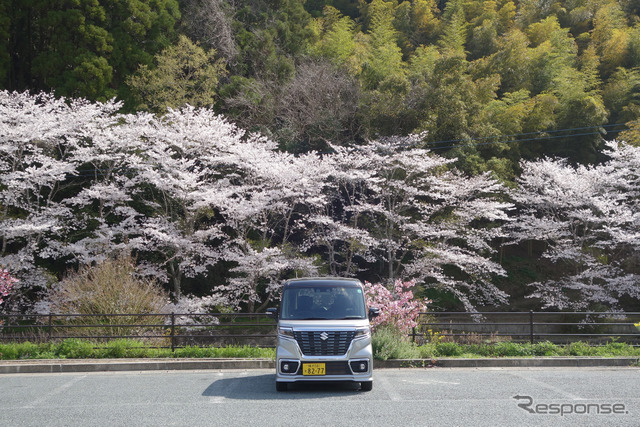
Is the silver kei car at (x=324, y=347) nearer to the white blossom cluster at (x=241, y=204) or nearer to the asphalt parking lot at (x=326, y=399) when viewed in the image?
the asphalt parking lot at (x=326, y=399)

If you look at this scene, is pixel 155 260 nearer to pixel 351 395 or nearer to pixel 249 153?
pixel 249 153

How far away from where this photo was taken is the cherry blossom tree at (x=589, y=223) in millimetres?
23516

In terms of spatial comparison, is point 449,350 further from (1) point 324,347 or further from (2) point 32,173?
(2) point 32,173

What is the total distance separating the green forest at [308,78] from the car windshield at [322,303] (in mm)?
16354

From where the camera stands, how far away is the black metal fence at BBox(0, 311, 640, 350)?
12680 millimetres

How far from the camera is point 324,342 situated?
8.44m

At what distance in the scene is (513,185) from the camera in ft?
88.9

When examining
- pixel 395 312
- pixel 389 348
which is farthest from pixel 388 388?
pixel 395 312

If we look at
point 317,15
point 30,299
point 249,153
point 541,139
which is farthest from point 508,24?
point 30,299

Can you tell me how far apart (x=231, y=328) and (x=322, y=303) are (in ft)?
39.8

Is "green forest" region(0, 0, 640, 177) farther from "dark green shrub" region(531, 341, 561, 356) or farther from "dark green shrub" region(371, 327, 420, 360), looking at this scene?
"dark green shrub" region(531, 341, 561, 356)

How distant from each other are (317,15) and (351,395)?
42.9 m

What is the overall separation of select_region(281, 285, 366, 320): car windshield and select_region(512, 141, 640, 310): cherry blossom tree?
1711cm

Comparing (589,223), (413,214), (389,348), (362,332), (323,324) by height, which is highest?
(413,214)
